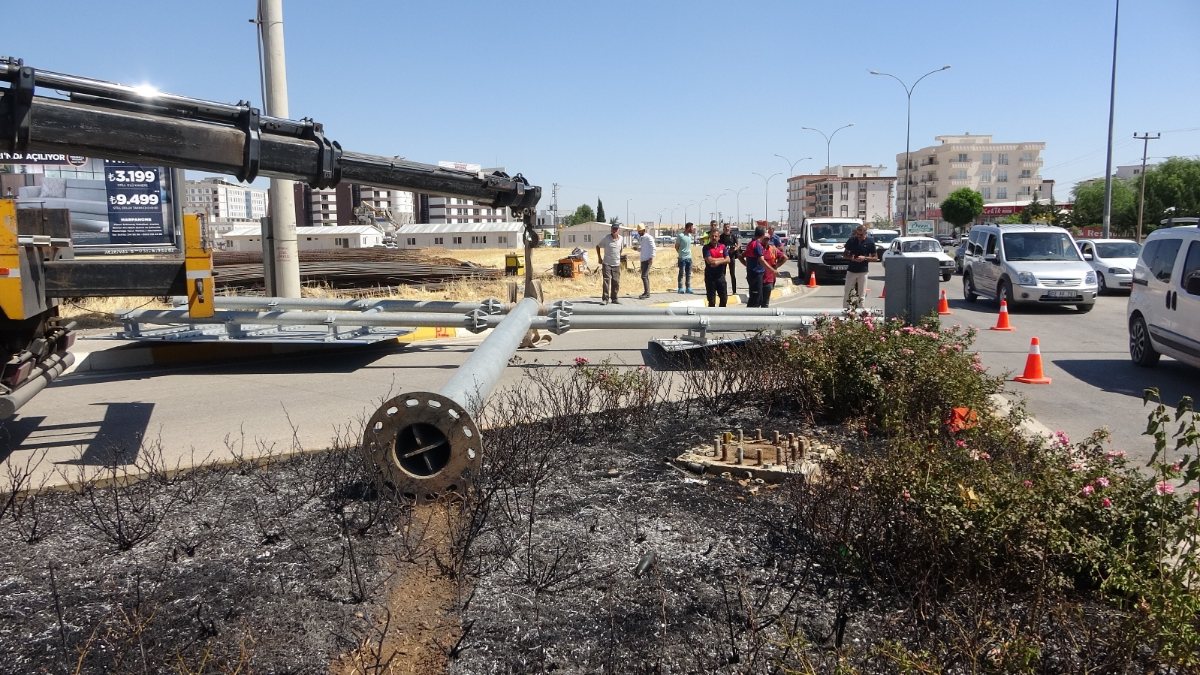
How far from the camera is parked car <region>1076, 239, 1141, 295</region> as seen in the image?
2234 cm

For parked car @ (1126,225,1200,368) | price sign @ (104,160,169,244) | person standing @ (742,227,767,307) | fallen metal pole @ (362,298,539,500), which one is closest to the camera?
fallen metal pole @ (362,298,539,500)

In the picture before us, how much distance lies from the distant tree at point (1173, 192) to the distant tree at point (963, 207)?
23.6 meters

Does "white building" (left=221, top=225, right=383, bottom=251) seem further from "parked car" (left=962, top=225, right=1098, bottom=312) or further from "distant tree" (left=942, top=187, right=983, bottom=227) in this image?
"parked car" (left=962, top=225, right=1098, bottom=312)

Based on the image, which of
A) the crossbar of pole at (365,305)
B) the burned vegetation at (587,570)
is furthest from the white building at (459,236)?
the burned vegetation at (587,570)

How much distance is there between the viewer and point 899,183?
169125 mm

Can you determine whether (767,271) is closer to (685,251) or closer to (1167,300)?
(1167,300)

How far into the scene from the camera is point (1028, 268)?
1834 centimetres

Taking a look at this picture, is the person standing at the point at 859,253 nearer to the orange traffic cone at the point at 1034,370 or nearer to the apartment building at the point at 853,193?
the orange traffic cone at the point at 1034,370

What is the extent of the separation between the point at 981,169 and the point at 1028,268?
139280mm

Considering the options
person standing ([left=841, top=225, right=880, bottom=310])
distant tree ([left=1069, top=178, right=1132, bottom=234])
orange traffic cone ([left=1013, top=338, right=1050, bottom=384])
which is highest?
distant tree ([left=1069, top=178, right=1132, bottom=234])

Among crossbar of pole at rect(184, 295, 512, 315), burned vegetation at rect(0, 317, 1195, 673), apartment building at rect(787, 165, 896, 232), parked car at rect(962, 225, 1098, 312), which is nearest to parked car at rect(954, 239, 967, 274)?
parked car at rect(962, 225, 1098, 312)

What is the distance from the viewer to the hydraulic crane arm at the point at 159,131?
5.48m

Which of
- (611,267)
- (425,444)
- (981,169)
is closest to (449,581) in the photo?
(425,444)

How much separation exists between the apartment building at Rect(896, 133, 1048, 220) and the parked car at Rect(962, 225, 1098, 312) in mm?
129460
